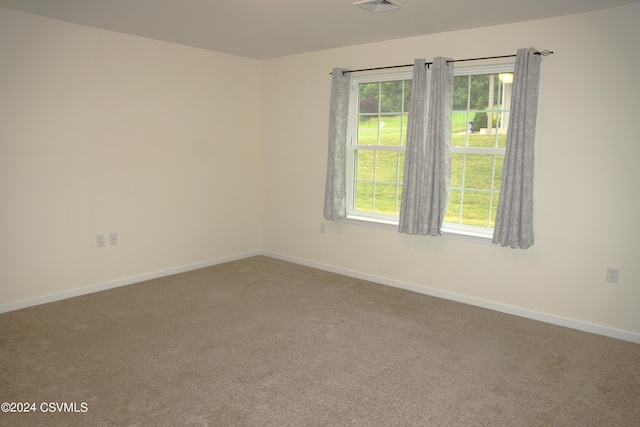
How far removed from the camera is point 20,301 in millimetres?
3791

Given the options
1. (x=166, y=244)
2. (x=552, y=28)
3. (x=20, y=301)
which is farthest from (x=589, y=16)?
(x=20, y=301)

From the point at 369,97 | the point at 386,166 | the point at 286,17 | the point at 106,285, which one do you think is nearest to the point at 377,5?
the point at 286,17

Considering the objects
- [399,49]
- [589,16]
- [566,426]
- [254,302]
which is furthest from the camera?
[399,49]

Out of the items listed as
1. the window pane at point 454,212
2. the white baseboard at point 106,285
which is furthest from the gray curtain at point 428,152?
the white baseboard at point 106,285

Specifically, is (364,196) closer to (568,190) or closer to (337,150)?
(337,150)

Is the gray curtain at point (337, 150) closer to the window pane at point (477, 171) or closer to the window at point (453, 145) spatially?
the window at point (453, 145)

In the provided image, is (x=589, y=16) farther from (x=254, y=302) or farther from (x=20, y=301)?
(x=20, y=301)

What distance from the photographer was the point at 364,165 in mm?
4934

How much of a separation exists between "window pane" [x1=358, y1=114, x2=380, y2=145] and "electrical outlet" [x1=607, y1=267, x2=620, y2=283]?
2468 millimetres

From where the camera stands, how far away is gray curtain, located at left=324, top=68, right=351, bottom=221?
473cm

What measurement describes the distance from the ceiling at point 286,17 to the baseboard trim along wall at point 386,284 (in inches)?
96.4

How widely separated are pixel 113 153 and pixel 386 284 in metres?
3.10

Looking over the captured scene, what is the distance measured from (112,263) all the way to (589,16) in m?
4.74

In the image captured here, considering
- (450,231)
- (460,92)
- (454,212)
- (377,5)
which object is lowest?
(450,231)
